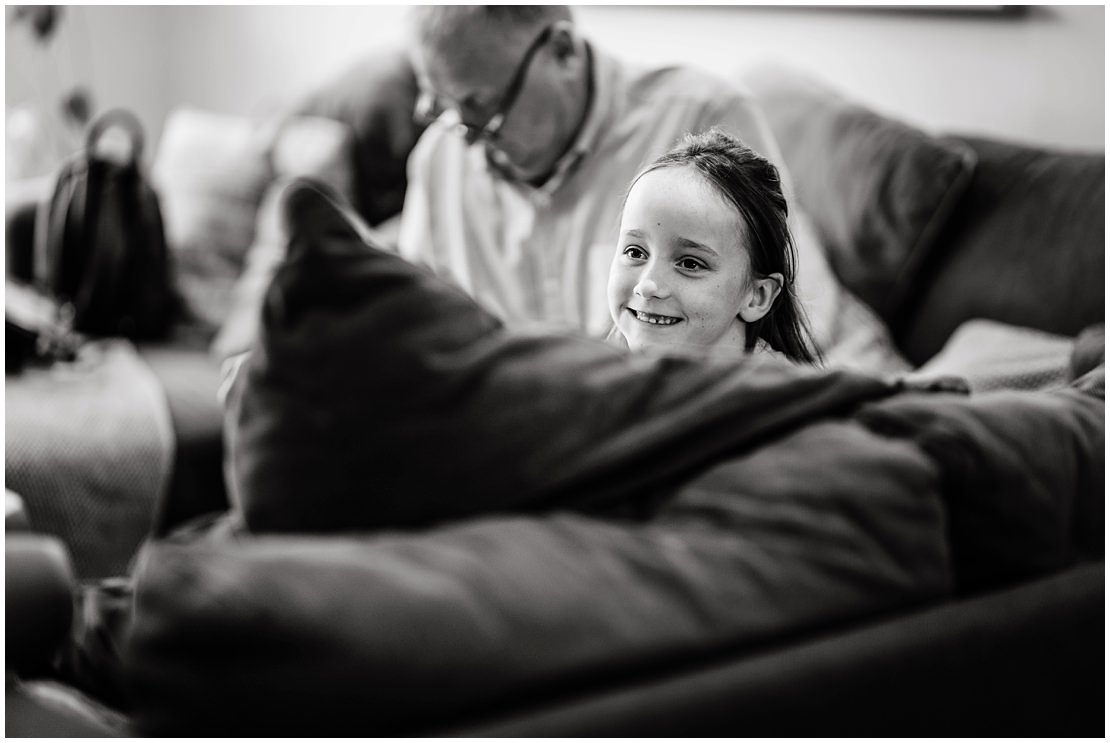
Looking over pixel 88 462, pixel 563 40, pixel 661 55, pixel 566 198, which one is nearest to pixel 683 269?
pixel 566 198

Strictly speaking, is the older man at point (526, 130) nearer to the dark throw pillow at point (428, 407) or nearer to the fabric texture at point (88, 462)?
the dark throw pillow at point (428, 407)

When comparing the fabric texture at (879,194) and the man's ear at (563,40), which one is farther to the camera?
the fabric texture at (879,194)

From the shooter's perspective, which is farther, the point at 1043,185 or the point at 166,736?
the point at 1043,185

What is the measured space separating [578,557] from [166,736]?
225 millimetres

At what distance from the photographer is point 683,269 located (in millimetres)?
714

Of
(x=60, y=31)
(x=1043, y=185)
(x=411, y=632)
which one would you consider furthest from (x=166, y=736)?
(x=60, y=31)

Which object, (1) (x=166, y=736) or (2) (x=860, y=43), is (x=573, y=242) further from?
(2) (x=860, y=43)

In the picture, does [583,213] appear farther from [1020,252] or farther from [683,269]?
[1020,252]

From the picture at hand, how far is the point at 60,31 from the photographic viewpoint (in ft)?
12.8

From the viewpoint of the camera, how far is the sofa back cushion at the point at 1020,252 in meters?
1.65

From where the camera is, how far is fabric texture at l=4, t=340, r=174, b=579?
190 centimetres

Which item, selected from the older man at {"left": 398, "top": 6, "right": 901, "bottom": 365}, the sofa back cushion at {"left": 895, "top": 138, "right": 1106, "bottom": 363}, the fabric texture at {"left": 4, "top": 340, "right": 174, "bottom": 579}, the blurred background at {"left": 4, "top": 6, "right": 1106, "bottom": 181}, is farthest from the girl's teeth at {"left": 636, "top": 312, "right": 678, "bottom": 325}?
the blurred background at {"left": 4, "top": 6, "right": 1106, "bottom": 181}

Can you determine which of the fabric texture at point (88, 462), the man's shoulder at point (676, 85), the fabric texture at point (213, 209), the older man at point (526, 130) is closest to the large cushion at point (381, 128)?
the fabric texture at point (213, 209)

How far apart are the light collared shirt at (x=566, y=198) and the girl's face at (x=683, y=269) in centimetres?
8
